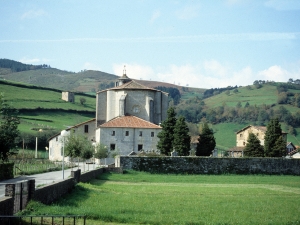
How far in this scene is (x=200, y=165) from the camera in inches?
2127

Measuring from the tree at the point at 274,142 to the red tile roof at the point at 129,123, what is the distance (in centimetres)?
1576

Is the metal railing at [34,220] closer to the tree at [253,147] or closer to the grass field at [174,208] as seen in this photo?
the grass field at [174,208]

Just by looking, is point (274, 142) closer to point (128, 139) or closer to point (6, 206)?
point (128, 139)

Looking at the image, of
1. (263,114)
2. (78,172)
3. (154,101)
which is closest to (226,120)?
(263,114)

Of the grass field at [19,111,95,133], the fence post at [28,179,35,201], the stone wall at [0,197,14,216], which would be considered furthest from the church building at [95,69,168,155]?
the stone wall at [0,197,14,216]

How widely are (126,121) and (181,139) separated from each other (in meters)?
13.5

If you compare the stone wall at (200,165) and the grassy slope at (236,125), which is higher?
the grassy slope at (236,125)

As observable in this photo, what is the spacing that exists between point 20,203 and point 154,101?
69.2 m

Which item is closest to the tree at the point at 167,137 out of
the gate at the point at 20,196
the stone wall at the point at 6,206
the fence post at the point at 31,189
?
the fence post at the point at 31,189

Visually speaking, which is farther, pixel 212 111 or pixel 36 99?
pixel 212 111

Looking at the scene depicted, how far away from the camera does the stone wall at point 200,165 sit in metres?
53.8

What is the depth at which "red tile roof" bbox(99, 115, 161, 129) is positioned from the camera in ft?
246

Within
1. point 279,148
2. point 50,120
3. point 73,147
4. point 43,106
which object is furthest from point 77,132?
point 43,106

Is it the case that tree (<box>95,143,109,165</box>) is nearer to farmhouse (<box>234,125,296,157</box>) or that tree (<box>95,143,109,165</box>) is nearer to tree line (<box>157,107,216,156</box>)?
tree line (<box>157,107,216,156</box>)
